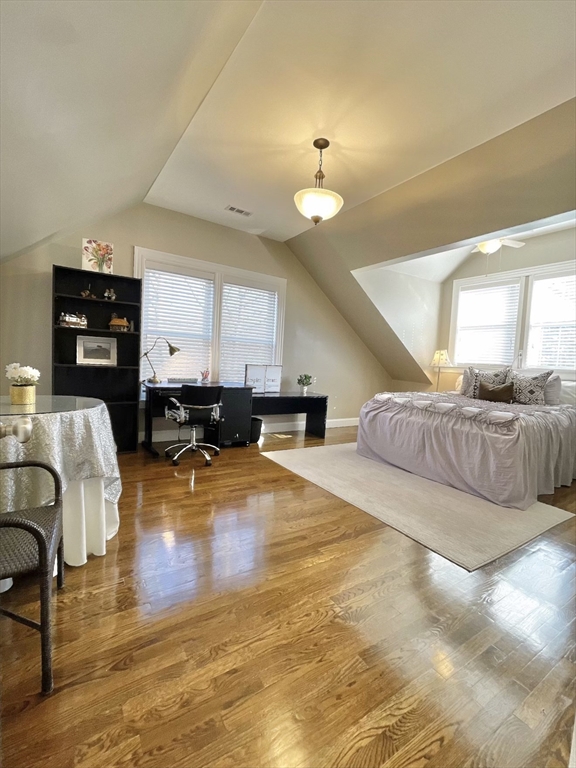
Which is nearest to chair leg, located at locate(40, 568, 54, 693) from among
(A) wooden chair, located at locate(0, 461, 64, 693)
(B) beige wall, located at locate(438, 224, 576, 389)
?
(A) wooden chair, located at locate(0, 461, 64, 693)

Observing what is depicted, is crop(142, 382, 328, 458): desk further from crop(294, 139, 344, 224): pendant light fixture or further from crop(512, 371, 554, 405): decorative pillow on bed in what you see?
crop(512, 371, 554, 405): decorative pillow on bed

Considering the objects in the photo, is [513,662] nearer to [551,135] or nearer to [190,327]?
[551,135]

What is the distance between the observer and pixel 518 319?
16.6 ft

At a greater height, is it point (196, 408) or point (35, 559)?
point (196, 408)

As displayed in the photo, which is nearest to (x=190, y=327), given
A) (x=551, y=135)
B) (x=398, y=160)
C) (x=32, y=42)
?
(x=398, y=160)

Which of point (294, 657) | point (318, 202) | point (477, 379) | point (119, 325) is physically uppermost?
point (318, 202)

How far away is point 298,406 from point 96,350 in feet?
9.21

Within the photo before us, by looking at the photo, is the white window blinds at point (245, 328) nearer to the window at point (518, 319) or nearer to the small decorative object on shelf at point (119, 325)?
the small decorative object on shelf at point (119, 325)

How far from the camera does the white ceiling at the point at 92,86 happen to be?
1259 mm

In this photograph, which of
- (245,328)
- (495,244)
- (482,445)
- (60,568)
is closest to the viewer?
(60,568)

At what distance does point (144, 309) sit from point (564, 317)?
5.58 meters

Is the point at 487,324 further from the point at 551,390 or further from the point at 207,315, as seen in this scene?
the point at 207,315

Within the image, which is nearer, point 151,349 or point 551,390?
point 551,390

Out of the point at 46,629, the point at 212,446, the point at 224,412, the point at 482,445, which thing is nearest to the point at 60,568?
the point at 46,629
